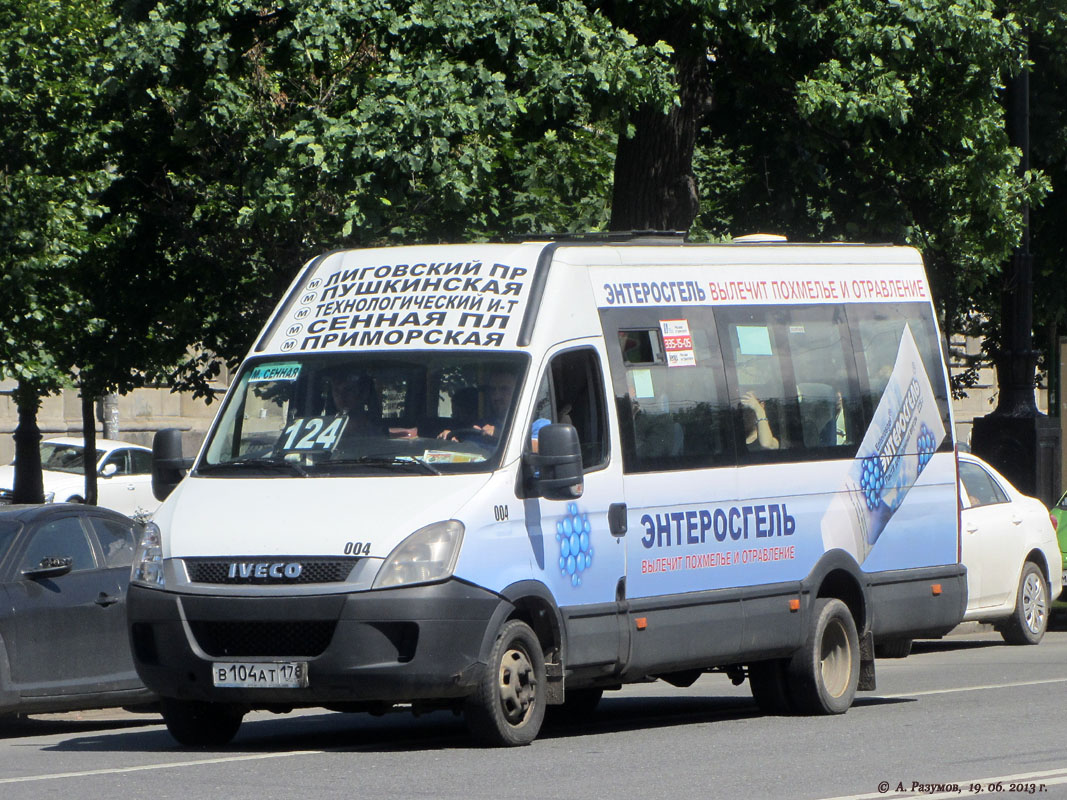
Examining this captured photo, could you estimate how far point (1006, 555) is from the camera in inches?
660

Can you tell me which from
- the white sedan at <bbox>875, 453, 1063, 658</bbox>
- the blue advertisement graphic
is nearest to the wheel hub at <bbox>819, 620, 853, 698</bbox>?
the blue advertisement graphic

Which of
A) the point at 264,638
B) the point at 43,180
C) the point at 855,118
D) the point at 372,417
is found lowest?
the point at 264,638

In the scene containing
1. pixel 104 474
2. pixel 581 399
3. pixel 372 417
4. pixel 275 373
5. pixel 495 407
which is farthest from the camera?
pixel 104 474

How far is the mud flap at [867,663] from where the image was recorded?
11172mm

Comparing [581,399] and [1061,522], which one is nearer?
[581,399]

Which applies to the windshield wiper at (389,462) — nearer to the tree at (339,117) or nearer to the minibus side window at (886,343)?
the minibus side window at (886,343)

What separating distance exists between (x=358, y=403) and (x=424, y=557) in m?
1.11

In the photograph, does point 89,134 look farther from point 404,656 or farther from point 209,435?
point 404,656

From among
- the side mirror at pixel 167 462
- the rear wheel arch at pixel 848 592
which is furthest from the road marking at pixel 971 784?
the side mirror at pixel 167 462

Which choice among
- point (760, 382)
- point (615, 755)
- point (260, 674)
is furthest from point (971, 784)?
point (760, 382)

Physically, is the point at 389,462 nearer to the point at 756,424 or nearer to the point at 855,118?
the point at 756,424

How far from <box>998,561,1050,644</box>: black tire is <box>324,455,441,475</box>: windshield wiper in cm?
947

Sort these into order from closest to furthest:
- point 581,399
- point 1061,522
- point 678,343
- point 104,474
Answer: point 581,399 < point 678,343 < point 1061,522 < point 104,474

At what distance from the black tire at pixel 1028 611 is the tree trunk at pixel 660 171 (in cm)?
461
